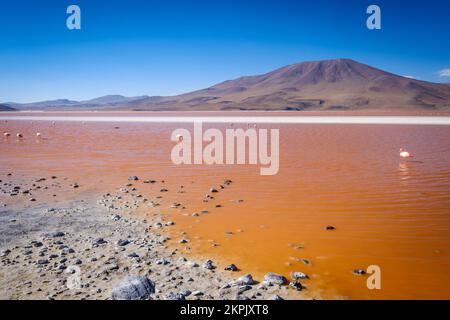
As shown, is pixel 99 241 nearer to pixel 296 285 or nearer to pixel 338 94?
pixel 296 285

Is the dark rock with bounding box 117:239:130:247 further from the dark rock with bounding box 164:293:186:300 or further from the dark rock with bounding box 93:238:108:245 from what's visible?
the dark rock with bounding box 164:293:186:300

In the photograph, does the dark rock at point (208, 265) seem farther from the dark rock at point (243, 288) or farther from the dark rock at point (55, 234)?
the dark rock at point (55, 234)

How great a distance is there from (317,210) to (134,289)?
14.1ft

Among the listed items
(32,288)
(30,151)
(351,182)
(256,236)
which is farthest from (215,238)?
(30,151)

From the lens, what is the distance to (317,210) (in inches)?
273

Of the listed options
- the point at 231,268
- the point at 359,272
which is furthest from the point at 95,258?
the point at 359,272

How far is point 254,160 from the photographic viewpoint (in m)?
13.0

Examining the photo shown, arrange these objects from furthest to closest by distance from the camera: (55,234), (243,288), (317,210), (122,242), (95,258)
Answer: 1. (317,210)
2. (55,234)
3. (122,242)
4. (95,258)
5. (243,288)

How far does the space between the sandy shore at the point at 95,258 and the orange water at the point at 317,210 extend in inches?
17.4

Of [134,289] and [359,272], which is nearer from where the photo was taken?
[134,289]

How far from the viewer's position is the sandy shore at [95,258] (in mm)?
3939
